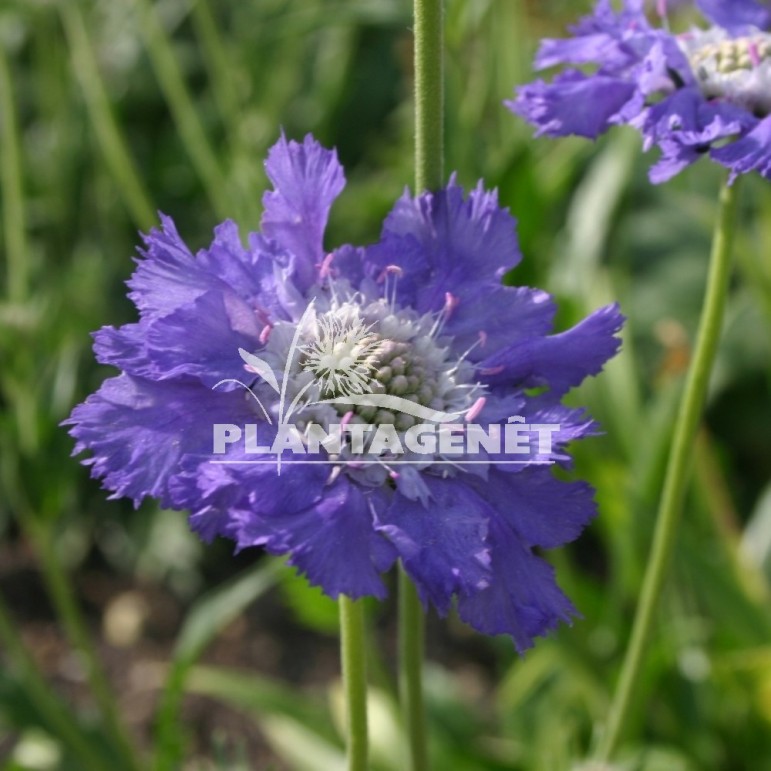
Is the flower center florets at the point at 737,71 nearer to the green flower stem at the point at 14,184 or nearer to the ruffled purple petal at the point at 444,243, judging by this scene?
the ruffled purple petal at the point at 444,243

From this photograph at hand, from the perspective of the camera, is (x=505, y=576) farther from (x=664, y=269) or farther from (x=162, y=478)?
(x=664, y=269)

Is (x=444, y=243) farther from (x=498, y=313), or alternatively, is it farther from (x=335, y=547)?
(x=335, y=547)

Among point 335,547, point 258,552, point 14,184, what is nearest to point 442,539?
point 335,547

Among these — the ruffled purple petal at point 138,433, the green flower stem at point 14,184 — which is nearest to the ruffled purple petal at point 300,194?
the ruffled purple petal at point 138,433

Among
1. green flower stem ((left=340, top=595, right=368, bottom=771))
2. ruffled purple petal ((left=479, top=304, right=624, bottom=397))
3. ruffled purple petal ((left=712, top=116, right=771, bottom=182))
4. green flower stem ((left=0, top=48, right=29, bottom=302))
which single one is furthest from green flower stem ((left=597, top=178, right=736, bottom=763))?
green flower stem ((left=0, top=48, right=29, bottom=302))

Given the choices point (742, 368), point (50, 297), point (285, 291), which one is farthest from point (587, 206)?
point (285, 291)

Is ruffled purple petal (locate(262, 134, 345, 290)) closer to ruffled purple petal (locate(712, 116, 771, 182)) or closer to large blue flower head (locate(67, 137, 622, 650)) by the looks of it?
large blue flower head (locate(67, 137, 622, 650))
